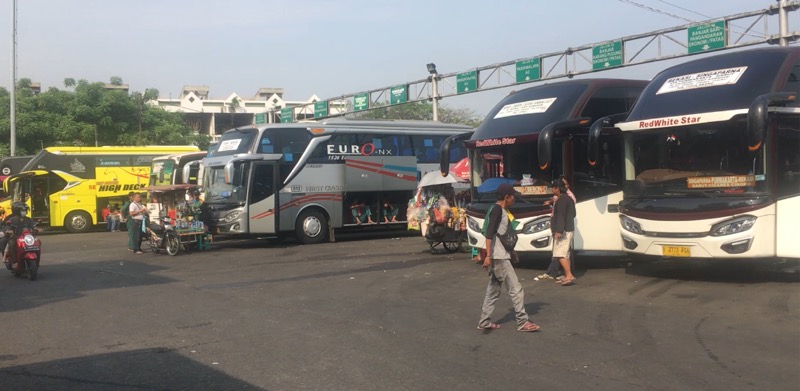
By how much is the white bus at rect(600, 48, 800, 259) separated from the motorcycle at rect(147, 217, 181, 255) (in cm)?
1178

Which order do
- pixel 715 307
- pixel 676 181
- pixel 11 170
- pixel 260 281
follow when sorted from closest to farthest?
pixel 715 307 < pixel 676 181 < pixel 260 281 < pixel 11 170

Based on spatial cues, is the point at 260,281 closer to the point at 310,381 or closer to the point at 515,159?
the point at 515,159

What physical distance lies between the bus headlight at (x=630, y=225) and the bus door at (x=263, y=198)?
447 inches

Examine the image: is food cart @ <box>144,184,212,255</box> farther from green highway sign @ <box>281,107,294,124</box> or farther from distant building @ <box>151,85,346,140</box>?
distant building @ <box>151,85,346,140</box>

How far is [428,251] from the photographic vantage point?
18.2 m

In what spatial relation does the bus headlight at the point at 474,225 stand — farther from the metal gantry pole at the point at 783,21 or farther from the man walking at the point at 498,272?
the metal gantry pole at the point at 783,21

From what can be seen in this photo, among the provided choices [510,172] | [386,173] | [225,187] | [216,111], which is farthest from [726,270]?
[216,111]

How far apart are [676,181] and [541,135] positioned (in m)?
2.27

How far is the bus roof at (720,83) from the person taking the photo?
36.3 feet

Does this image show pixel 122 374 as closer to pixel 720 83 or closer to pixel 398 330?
pixel 398 330

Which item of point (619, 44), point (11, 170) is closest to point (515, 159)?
point (619, 44)

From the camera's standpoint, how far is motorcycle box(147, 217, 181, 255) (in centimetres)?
1906

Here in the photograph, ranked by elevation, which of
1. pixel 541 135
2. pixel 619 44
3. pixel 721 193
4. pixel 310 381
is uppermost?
pixel 619 44

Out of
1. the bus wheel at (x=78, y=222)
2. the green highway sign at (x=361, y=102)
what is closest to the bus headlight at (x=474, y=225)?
the bus wheel at (x=78, y=222)
